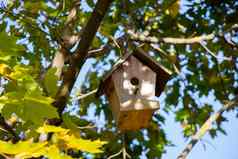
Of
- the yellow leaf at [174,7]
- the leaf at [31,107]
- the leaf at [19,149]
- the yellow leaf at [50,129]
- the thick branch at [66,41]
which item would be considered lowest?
the leaf at [19,149]

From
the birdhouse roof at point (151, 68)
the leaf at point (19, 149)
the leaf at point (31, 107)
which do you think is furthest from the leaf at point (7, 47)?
the birdhouse roof at point (151, 68)

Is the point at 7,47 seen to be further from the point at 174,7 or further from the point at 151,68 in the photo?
the point at 174,7

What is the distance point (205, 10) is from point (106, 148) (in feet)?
5.49

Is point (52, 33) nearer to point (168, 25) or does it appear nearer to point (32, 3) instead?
point (32, 3)

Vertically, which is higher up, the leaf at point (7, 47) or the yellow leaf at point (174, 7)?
the yellow leaf at point (174, 7)

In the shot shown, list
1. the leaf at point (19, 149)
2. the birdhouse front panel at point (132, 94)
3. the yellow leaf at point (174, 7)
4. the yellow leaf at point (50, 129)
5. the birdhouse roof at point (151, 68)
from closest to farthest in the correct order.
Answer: the leaf at point (19, 149) → the yellow leaf at point (50, 129) → the birdhouse front panel at point (132, 94) → the birdhouse roof at point (151, 68) → the yellow leaf at point (174, 7)

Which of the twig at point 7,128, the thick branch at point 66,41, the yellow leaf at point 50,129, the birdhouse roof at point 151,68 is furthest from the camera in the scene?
the birdhouse roof at point 151,68

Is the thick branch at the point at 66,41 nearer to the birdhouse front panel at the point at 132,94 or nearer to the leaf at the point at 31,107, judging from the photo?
the birdhouse front panel at the point at 132,94

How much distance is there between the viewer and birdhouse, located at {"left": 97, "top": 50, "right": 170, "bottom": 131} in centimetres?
331

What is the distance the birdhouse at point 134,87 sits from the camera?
10.9 ft

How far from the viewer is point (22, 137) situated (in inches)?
97.0

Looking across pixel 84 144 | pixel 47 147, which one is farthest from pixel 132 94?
pixel 47 147

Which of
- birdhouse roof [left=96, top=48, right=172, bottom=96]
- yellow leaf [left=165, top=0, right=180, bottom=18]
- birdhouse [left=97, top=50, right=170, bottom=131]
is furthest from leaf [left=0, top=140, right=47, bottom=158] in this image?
yellow leaf [left=165, top=0, right=180, bottom=18]

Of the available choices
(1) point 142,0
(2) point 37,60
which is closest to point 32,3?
(2) point 37,60
